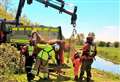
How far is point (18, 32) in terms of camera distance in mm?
26641

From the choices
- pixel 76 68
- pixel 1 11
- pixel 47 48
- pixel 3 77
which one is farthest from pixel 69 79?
pixel 1 11

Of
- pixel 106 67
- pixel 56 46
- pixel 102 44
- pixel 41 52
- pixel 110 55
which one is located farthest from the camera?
pixel 102 44

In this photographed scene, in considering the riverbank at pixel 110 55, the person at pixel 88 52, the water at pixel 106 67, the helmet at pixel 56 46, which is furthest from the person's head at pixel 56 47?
the riverbank at pixel 110 55

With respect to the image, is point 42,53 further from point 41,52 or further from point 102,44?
point 102,44

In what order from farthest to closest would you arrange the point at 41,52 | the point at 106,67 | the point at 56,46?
the point at 106,67
the point at 56,46
the point at 41,52

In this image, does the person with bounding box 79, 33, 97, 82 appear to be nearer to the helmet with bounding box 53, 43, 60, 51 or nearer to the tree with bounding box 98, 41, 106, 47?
the helmet with bounding box 53, 43, 60, 51

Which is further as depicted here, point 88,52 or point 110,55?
point 110,55

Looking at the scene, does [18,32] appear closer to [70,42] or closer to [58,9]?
[58,9]

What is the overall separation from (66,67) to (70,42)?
9.54 feet

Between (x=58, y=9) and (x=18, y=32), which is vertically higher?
(x=58, y=9)

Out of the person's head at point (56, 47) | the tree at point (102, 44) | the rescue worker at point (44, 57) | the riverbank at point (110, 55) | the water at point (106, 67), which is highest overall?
the person's head at point (56, 47)

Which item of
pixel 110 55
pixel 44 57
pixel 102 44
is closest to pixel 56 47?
pixel 44 57

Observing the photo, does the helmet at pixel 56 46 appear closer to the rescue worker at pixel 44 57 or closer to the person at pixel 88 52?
the rescue worker at pixel 44 57

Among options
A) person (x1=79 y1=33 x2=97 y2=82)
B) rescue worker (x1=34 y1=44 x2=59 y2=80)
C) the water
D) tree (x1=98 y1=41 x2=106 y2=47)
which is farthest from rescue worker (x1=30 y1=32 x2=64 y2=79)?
tree (x1=98 y1=41 x2=106 y2=47)
